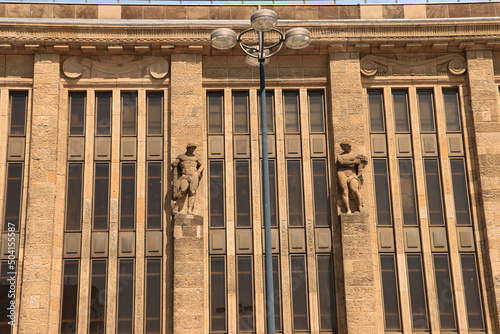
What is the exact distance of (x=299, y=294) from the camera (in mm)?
22953

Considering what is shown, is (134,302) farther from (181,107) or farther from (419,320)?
(419,320)

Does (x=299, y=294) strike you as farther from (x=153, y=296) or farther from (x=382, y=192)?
(x=153, y=296)

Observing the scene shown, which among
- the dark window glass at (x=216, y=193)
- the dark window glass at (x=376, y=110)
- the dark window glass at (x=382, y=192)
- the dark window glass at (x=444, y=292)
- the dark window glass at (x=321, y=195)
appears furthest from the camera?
the dark window glass at (x=376, y=110)

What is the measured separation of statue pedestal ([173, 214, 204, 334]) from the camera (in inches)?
860

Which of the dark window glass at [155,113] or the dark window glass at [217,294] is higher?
the dark window glass at [155,113]

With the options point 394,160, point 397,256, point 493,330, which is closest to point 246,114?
point 394,160

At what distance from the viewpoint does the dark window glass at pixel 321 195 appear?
77.6 feet

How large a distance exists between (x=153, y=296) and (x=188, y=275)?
146 cm

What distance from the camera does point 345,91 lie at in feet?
79.8

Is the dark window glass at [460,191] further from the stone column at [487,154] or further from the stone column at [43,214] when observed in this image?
the stone column at [43,214]

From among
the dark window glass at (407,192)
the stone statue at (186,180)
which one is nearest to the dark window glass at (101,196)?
the stone statue at (186,180)

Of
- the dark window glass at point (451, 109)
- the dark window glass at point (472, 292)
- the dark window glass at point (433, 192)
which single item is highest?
the dark window glass at point (451, 109)

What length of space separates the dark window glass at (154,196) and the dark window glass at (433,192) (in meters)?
9.15

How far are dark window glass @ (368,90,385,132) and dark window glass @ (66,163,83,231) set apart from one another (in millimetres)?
10267
